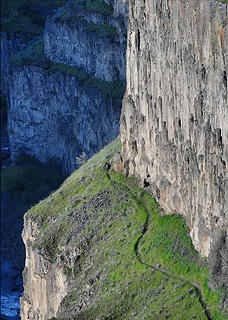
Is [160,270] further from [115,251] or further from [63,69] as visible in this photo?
[63,69]

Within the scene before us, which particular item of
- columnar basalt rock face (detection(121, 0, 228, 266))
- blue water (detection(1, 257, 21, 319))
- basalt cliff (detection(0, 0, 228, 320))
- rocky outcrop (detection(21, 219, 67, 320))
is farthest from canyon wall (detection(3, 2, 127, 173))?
columnar basalt rock face (detection(121, 0, 228, 266))

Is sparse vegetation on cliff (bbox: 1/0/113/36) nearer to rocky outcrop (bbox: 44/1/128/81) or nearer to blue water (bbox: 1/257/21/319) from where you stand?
rocky outcrop (bbox: 44/1/128/81)

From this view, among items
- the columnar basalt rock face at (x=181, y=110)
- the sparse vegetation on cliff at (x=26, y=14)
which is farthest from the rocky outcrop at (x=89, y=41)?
the columnar basalt rock face at (x=181, y=110)

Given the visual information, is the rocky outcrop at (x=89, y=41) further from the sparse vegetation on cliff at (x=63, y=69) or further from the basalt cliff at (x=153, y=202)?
the basalt cliff at (x=153, y=202)

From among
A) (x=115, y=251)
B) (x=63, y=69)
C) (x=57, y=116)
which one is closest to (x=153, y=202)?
(x=115, y=251)

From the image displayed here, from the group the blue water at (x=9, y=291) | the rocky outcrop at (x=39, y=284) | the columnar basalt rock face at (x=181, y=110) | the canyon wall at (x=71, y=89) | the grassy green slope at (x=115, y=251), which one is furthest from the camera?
the canyon wall at (x=71, y=89)

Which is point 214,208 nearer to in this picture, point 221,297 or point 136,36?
point 221,297
